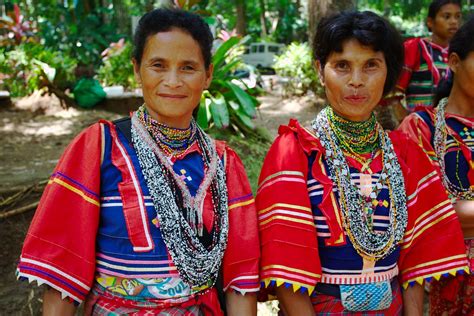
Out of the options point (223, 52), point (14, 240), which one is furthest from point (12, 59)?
point (14, 240)

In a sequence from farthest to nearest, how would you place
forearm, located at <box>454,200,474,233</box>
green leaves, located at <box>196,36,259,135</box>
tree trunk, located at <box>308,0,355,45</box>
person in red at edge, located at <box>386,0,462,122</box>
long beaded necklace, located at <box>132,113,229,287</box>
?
green leaves, located at <box>196,36,259,135</box> < tree trunk, located at <box>308,0,355,45</box> < person in red at edge, located at <box>386,0,462,122</box> < forearm, located at <box>454,200,474,233</box> < long beaded necklace, located at <box>132,113,229,287</box>

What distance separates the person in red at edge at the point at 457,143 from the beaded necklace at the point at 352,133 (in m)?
0.36

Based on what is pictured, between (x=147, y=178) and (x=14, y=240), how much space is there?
257 centimetres

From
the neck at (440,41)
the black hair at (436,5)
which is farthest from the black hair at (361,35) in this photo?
the black hair at (436,5)

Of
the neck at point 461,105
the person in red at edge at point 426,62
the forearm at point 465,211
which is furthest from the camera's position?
the person in red at edge at point 426,62

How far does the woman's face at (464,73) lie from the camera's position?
2.26 m

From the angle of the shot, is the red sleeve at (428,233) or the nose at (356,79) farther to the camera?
the red sleeve at (428,233)

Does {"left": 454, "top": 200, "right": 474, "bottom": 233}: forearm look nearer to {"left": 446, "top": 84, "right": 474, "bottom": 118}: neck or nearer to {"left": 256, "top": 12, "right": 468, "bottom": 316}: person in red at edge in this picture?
{"left": 256, "top": 12, "right": 468, "bottom": 316}: person in red at edge

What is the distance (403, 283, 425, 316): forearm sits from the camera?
2027 millimetres

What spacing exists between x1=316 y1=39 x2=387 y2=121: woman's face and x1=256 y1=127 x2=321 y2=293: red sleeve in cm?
26

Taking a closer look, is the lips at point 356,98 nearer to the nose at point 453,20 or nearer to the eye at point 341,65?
the eye at point 341,65

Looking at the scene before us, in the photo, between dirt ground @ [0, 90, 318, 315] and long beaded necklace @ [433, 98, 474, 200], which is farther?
dirt ground @ [0, 90, 318, 315]

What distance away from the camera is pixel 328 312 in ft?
6.20

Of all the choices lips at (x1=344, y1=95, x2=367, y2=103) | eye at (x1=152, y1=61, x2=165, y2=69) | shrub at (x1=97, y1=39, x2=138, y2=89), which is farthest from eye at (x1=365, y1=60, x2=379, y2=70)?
shrub at (x1=97, y1=39, x2=138, y2=89)
